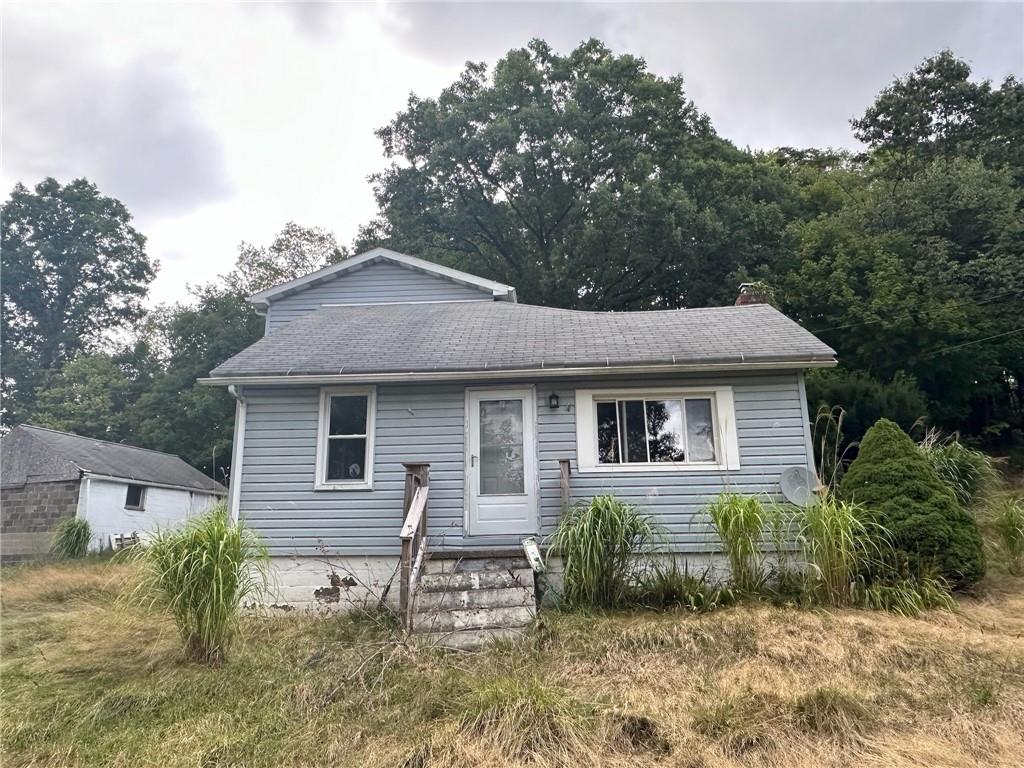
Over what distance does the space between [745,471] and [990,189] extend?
14.7m

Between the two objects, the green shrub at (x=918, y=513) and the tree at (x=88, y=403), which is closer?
the green shrub at (x=918, y=513)

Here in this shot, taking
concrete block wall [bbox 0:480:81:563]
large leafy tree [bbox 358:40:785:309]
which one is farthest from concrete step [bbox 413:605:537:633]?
large leafy tree [bbox 358:40:785:309]

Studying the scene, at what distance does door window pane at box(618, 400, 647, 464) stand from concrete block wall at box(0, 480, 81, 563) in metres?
16.3

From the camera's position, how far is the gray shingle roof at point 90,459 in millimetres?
17297

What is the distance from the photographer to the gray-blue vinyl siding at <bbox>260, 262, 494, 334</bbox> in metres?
13.4

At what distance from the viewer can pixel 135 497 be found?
61.7 ft

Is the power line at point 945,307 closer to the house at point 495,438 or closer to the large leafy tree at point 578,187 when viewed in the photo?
the large leafy tree at point 578,187

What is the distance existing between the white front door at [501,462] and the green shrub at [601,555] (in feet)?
4.48

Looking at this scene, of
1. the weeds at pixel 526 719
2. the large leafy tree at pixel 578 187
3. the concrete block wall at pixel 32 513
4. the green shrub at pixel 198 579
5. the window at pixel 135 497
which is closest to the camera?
the weeds at pixel 526 719

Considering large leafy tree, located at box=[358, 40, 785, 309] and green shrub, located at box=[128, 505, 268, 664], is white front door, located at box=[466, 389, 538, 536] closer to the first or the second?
green shrub, located at box=[128, 505, 268, 664]

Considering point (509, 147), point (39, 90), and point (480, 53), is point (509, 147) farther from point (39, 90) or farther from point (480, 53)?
point (39, 90)

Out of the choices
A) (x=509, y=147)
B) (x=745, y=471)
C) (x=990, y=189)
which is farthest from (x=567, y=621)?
(x=509, y=147)

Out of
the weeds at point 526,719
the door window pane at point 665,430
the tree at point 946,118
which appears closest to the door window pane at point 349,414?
the door window pane at point 665,430

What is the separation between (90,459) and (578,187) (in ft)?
60.8
